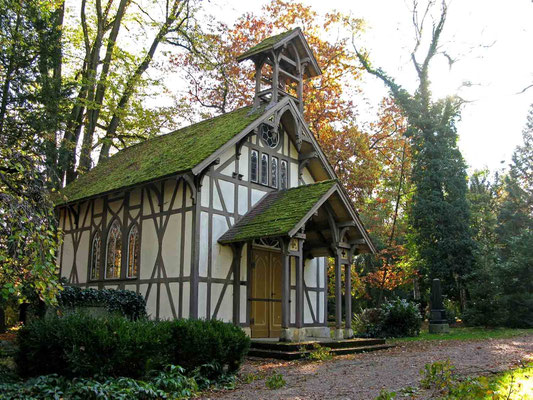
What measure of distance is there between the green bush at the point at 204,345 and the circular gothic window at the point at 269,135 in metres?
9.00

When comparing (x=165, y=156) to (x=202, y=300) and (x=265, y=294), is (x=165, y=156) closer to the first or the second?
(x=202, y=300)

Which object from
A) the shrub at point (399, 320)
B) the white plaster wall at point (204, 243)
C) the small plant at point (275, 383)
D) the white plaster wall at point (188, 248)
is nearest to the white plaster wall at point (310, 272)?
the shrub at point (399, 320)

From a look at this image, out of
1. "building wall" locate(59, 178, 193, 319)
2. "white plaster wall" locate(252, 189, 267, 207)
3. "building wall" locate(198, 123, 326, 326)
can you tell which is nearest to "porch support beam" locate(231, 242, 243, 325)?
"building wall" locate(198, 123, 326, 326)

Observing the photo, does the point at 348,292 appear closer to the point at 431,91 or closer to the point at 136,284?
the point at 136,284

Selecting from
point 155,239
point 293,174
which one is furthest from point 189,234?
point 293,174

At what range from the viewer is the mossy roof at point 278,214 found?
14719mm

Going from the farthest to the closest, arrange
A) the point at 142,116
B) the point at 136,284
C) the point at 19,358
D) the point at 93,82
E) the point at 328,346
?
the point at 142,116 → the point at 93,82 → the point at 136,284 → the point at 328,346 → the point at 19,358

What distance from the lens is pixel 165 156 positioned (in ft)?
58.9

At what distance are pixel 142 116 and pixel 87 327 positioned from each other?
2099 cm

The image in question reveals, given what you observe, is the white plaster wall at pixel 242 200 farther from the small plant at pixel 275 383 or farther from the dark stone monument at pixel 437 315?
the dark stone monument at pixel 437 315

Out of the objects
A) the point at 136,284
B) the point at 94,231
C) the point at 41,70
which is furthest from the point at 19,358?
the point at 41,70

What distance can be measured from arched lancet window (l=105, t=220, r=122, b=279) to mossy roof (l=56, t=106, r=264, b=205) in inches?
56.0

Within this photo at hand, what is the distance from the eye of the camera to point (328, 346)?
48.1ft

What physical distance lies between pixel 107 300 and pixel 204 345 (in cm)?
613
